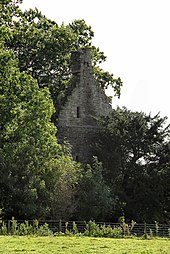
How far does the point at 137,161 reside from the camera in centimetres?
3781

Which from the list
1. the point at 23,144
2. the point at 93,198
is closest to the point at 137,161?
the point at 93,198

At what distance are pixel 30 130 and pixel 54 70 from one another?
586 inches

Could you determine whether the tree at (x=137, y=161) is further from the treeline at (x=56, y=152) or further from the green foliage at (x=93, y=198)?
the green foliage at (x=93, y=198)

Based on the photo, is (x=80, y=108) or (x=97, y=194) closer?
(x=97, y=194)

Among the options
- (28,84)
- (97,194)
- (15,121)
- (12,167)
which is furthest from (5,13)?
(97,194)

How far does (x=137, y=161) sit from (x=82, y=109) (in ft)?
27.2

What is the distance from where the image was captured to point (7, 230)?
25.3m

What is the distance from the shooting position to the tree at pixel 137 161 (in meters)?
35.6

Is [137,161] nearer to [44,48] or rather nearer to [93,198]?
[93,198]

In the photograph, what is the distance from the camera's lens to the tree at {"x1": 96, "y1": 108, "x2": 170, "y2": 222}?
117 feet

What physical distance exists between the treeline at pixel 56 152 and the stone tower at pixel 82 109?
902 millimetres

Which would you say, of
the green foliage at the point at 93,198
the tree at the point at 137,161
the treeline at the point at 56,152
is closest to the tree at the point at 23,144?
the treeline at the point at 56,152

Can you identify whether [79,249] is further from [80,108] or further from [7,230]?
[80,108]

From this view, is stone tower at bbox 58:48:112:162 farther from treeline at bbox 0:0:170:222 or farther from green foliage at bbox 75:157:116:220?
green foliage at bbox 75:157:116:220
